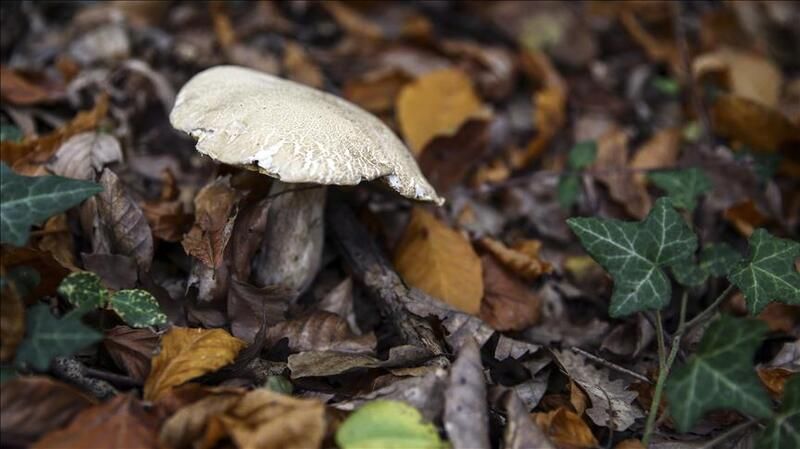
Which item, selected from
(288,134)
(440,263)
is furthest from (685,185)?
(288,134)

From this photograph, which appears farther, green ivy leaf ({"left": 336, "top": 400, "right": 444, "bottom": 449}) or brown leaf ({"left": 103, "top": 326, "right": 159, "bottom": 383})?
brown leaf ({"left": 103, "top": 326, "right": 159, "bottom": 383})

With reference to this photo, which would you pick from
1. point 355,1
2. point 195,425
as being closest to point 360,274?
point 195,425

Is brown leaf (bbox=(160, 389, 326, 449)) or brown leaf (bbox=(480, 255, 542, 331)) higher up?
brown leaf (bbox=(160, 389, 326, 449))

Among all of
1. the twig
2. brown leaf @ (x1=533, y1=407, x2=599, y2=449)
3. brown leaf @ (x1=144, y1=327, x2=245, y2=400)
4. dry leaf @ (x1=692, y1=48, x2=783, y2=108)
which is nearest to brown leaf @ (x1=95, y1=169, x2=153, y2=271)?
brown leaf @ (x1=144, y1=327, x2=245, y2=400)

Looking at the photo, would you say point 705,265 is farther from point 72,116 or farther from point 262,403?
point 72,116

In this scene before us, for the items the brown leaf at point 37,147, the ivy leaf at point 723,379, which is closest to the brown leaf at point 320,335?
the ivy leaf at point 723,379

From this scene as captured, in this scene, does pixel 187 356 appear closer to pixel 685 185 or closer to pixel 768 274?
pixel 768 274

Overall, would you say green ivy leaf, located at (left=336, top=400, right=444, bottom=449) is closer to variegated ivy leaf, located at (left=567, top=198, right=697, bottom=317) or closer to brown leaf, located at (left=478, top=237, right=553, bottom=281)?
variegated ivy leaf, located at (left=567, top=198, right=697, bottom=317)
